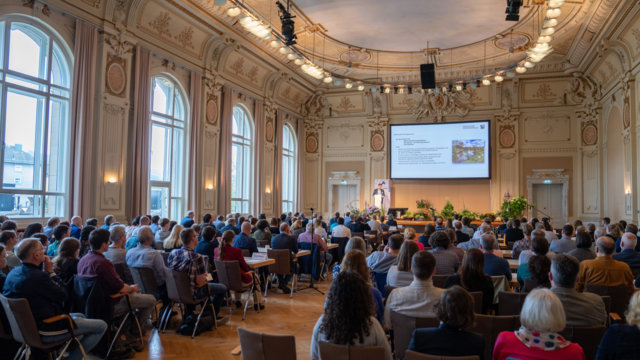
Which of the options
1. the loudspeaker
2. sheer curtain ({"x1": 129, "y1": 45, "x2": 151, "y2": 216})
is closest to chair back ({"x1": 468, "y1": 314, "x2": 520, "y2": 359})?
sheer curtain ({"x1": 129, "y1": 45, "x2": 151, "y2": 216})

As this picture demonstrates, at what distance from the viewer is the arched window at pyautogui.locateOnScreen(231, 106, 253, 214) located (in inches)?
543

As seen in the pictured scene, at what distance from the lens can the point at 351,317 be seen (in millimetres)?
2305

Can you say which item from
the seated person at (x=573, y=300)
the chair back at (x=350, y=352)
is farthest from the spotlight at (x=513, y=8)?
the chair back at (x=350, y=352)

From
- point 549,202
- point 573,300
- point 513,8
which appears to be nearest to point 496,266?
point 573,300

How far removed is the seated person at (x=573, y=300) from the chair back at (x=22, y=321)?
12.5ft

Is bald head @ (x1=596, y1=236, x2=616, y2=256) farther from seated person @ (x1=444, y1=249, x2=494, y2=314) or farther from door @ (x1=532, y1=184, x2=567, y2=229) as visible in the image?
door @ (x1=532, y1=184, x2=567, y2=229)

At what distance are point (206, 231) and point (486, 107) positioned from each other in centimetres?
1397

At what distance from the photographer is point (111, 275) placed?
12.7 feet

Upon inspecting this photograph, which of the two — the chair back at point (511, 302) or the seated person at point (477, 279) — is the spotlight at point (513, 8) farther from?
the chair back at point (511, 302)

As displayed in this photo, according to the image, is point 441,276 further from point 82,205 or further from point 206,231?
point 82,205

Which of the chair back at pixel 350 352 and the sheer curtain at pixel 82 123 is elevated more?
the sheer curtain at pixel 82 123

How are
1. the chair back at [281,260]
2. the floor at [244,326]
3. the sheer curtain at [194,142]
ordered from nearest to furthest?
the floor at [244,326] < the chair back at [281,260] < the sheer curtain at [194,142]

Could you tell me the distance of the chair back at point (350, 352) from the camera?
7.25ft

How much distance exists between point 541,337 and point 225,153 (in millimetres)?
11251
